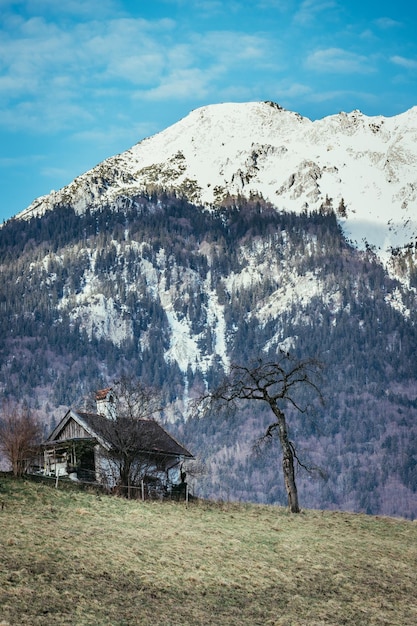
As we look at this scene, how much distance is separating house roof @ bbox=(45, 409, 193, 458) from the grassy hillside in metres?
10.7

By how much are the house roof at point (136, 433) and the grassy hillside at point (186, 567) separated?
10702mm

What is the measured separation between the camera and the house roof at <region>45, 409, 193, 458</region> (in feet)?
229

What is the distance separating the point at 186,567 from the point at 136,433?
27.0m

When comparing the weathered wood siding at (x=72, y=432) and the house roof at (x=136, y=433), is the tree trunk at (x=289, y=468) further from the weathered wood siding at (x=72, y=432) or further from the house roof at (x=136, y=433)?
the weathered wood siding at (x=72, y=432)

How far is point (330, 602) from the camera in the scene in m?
39.3

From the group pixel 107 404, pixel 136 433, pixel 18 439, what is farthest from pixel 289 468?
pixel 18 439

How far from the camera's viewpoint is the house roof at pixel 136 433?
6994cm

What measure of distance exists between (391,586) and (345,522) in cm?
1768

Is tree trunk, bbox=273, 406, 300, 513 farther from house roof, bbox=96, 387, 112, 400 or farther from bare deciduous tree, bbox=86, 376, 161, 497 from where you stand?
house roof, bbox=96, 387, 112, 400

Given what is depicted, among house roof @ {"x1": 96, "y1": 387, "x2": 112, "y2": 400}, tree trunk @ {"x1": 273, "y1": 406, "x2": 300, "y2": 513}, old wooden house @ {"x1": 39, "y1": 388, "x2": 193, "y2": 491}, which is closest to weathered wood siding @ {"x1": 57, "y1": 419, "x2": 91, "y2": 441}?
old wooden house @ {"x1": 39, "y1": 388, "x2": 193, "y2": 491}

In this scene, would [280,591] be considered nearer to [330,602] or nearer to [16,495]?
[330,602]

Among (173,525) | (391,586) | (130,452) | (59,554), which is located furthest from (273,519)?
(59,554)

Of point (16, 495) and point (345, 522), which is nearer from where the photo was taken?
point (16, 495)

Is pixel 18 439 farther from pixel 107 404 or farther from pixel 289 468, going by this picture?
pixel 289 468
